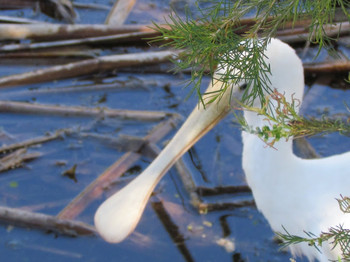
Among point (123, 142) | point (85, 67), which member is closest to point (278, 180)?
point (123, 142)

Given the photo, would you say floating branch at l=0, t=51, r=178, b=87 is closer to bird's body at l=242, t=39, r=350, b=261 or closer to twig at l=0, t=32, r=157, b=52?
twig at l=0, t=32, r=157, b=52

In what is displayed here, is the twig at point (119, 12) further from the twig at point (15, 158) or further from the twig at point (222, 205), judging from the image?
the twig at point (222, 205)

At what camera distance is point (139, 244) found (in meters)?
2.14

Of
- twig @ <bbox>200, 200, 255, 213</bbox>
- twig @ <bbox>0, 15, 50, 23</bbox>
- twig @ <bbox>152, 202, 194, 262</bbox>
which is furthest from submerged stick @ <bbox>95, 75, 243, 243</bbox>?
twig @ <bbox>0, 15, 50, 23</bbox>

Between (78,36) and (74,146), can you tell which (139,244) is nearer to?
(74,146)

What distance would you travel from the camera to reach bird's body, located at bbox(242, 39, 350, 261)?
5.78 feet

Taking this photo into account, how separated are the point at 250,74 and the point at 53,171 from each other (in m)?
1.43

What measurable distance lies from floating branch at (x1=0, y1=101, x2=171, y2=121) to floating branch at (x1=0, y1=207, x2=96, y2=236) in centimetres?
71

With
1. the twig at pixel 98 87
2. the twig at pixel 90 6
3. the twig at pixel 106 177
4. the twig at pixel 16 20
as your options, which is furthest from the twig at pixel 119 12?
the twig at pixel 106 177

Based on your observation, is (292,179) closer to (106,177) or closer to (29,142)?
(106,177)

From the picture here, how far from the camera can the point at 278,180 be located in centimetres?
185

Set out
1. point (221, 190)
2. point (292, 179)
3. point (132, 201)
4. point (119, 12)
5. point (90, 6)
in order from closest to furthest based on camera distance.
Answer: point (292, 179)
point (132, 201)
point (221, 190)
point (119, 12)
point (90, 6)

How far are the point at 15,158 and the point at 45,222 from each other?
0.46 meters

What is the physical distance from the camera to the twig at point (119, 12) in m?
3.41
